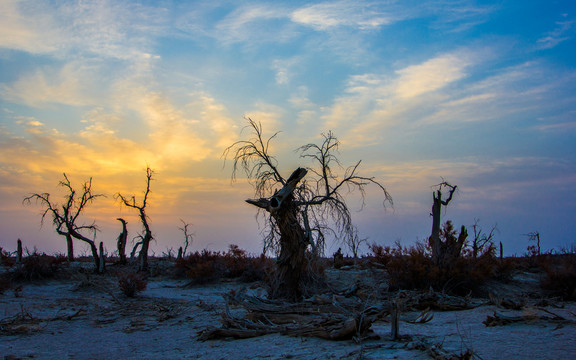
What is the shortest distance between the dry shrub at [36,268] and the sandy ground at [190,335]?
2.10 metres

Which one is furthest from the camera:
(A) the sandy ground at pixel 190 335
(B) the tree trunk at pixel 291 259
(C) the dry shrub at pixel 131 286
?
(C) the dry shrub at pixel 131 286

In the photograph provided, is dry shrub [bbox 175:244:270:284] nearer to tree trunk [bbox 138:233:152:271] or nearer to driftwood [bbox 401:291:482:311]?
tree trunk [bbox 138:233:152:271]

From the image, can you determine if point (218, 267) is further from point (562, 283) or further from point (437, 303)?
point (562, 283)

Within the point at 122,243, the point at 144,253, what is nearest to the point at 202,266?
the point at 144,253

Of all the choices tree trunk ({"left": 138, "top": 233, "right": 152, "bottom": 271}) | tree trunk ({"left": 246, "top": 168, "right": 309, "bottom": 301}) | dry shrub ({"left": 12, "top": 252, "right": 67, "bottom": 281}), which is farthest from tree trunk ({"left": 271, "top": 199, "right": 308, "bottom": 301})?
tree trunk ({"left": 138, "top": 233, "right": 152, "bottom": 271})

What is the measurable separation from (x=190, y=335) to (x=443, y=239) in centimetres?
1008

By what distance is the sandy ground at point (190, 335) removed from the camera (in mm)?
5445

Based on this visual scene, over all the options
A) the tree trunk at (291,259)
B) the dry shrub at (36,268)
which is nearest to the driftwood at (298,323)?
the tree trunk at (291,259)

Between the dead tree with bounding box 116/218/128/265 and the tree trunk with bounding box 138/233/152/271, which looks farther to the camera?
the dead tree with bounding box 116/218/128/265

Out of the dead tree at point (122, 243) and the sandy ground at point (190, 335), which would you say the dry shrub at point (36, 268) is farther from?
the dead tree at point (122, 243)

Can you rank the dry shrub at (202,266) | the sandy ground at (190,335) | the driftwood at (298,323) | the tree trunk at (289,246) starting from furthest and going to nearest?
1. the dry shrub at (202,266)
2. the tree trunk at (289,246)
3. the driftwood at (298,323)
4. the sandy ground at (190,335)

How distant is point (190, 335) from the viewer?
853cm

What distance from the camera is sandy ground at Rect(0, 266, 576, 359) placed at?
5445 millimetres

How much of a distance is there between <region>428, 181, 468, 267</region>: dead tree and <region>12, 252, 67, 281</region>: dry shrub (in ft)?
48.0
